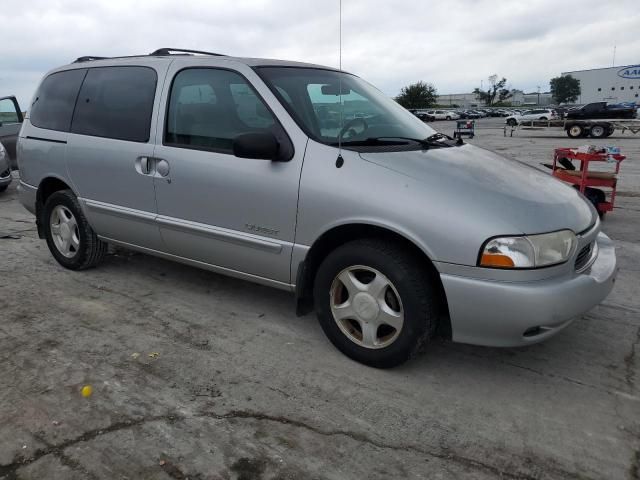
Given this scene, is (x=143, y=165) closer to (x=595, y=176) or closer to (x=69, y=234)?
(x=69, y=234)

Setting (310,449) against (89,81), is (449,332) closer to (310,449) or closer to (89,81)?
(310,449)

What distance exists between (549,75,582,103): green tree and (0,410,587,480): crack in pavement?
368 feet

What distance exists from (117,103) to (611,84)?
334 ft

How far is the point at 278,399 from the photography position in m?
2.77

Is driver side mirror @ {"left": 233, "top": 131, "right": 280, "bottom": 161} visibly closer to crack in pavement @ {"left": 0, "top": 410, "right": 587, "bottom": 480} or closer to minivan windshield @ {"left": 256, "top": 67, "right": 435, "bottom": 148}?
minivan windshield @ {"left": 256, "top": 67, "right": 435, "bottom": 148}

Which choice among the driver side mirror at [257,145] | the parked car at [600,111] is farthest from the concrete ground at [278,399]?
the parked car at [600,111]

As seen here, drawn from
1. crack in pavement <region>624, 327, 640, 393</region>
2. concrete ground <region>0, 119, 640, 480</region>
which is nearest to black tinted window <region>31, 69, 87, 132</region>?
concrete ground <region>0, 119, 640, 480</region>

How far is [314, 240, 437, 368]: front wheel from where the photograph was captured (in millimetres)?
2770

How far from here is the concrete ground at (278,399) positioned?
2.30 metres

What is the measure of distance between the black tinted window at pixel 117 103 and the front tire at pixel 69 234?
643mm

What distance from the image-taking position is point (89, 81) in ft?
14.3

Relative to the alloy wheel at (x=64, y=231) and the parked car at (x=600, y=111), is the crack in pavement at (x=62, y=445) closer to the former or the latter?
the alloy wheel at (x=64, y=231)

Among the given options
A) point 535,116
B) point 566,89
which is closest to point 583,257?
point 535,116

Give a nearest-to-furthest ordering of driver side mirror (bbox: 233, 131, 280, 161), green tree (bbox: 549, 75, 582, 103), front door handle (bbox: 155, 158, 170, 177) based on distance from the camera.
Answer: driver side mirror (bbox: 233, 131, 280, 161) → front door handle (bbox: 155, 158, 170, 177) → green tree (bbox: 549, 75, 582, 103)
